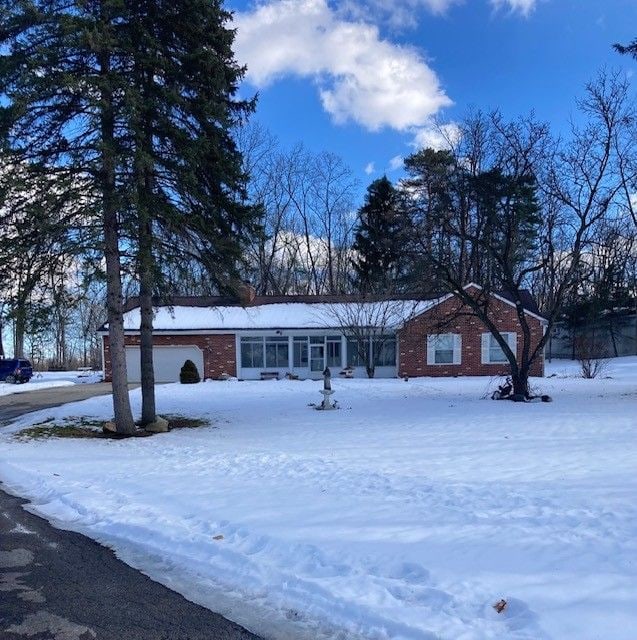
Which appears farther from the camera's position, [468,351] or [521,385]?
[468,351]

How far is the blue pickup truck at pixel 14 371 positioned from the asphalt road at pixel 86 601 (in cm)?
2821

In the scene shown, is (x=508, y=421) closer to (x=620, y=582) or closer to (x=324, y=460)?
(x=324, y=460)

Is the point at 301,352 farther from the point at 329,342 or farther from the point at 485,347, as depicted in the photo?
the point at 485,347

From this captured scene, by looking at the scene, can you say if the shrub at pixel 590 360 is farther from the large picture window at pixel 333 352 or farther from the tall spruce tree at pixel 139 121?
the tall spruce tree at pixel 139 121

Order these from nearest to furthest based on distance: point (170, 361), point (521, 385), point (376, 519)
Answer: point (376, 519) → point (521, 385) → point (170, 361)

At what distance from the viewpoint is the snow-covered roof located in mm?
29016

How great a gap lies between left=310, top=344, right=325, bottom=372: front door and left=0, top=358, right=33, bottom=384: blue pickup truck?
1604 cm

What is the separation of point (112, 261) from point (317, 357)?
19.3 metres

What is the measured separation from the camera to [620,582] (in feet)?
13.6

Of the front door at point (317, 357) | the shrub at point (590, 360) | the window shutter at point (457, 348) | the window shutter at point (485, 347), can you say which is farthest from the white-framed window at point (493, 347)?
the front door at point (317, 357)

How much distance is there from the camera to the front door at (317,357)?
3072 centimetres

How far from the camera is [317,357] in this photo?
30.8 meters

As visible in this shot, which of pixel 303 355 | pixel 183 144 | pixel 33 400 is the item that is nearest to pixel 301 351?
pixel 303 355

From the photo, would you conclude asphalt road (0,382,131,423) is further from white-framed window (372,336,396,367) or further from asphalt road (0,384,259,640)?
white-framed window (372,336,396,367)
